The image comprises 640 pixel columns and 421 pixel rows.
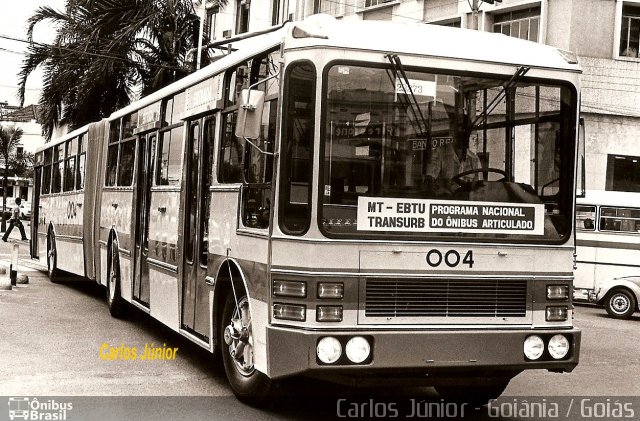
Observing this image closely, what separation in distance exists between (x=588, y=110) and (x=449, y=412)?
19.9m

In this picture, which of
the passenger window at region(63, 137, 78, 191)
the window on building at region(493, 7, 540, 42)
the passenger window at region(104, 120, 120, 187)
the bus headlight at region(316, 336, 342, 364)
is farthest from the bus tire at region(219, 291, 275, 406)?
the window on building at region(493, 7, 540, 42)

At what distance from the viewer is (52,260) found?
1811 cm

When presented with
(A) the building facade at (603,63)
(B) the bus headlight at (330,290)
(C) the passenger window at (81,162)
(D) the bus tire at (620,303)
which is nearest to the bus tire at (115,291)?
(C) the passenger window at (81,162)

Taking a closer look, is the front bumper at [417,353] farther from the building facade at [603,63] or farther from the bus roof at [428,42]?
the building facade at [603,63]

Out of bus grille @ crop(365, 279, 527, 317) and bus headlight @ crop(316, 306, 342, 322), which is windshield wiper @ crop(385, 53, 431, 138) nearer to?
bus grille @ crop(365, 279, 527, 317)

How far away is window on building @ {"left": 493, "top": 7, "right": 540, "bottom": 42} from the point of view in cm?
2640

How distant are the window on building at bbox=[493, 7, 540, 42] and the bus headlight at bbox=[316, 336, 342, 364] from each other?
837 inches

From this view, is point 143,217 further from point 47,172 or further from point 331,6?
point 331,6

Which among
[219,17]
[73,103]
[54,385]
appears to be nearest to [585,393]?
[54,385]

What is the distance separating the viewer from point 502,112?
6.87 meters

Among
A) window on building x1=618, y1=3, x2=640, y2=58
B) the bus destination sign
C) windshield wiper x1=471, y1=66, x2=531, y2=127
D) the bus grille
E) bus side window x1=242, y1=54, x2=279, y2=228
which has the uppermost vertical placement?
window on building x1=618, y1=3, x2=640, y2=58

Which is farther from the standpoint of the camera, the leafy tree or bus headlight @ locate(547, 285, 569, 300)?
the leafy tree

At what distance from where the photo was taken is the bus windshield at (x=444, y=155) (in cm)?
643

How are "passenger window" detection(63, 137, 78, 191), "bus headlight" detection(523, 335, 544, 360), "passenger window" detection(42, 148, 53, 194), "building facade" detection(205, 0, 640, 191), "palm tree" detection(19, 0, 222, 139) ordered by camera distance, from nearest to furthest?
1. "bus headlight" detection(523, 335, 544, 360)
2. "passenger window" detection(63, 137, 78, 191)
3. "passenger window" detection(42, 148, 53, 194)
4. "palm tree" detection(19, 0, 222, 139)
5. "building facade" detection(205, 0, 640, 191)
